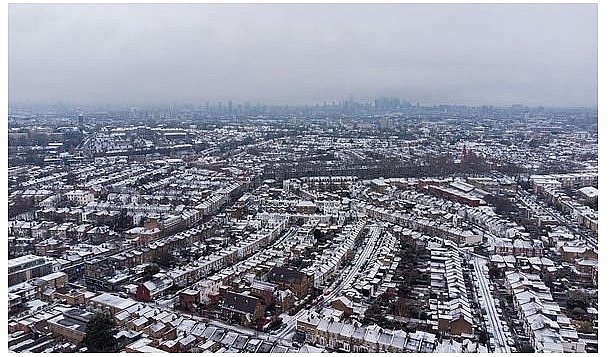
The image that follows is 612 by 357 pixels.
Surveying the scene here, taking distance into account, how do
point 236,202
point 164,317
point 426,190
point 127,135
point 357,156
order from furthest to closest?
point 127,135
point 357,156
point 426,190
point 236,202
point 164,317

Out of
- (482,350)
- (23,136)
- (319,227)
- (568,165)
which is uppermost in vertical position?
(23,136)

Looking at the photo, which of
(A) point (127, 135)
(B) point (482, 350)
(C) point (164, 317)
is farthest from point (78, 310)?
(A) point (127, 135)

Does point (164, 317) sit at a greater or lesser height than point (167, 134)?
lesser

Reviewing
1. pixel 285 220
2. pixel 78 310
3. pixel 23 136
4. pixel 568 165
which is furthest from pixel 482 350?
pixel 23 136

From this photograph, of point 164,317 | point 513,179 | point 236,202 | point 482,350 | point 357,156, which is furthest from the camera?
point 357,156

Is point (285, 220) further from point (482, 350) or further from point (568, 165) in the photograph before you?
point (568, 165)

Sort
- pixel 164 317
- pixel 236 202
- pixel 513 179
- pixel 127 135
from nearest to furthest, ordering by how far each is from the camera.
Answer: pixel 164 317 → pixel 236 202 → pixel 513 179 → pixel 127 135

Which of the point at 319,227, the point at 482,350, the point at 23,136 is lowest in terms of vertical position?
the point at 482,350

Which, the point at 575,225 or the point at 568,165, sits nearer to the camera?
the point at 575,225

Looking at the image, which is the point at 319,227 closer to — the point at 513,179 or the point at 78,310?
the point at 78,310
